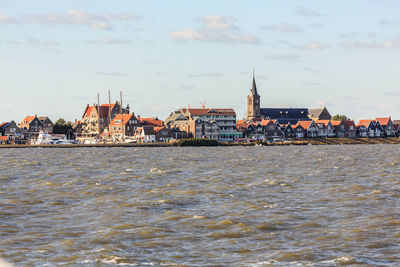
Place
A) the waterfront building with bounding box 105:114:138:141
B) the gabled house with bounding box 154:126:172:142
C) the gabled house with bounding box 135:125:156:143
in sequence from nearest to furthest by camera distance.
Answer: the gabled house with bounding box 135:125:156:143 < the gabled house with bounding box 154:126:172:142 < the waterfront building with bounding box 105:114:138:141

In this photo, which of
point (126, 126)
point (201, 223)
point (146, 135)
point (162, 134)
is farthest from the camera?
point (126, 126)

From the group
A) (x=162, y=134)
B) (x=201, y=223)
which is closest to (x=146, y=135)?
(x=162, y=134)

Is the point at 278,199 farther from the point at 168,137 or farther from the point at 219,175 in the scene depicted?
the point at 168,137

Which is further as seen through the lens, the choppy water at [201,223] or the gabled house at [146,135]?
the gabled house at [146,135]

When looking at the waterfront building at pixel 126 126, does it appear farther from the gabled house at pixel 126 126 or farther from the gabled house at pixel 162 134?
the gabled house at pixel 162 134

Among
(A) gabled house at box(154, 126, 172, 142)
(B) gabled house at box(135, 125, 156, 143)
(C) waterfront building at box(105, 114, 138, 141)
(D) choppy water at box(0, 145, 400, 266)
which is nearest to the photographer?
(D) choppy water at box(0, 145, 400, 266)

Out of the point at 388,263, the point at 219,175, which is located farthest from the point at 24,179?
the point at 388,263

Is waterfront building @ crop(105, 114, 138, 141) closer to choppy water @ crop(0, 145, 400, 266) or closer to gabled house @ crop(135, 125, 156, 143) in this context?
gabled house @ crop(135, 125, 156, 143)

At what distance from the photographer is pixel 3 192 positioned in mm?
36656

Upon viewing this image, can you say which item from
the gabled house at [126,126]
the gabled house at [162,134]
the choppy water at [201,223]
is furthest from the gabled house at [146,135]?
the choppy water at [201,223]

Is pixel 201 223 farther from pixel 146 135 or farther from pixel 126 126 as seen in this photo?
pixel 126 126

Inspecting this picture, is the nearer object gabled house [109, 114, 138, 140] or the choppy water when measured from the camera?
the choppy water

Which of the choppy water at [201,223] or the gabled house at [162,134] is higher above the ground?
the gabled house at [162,134]

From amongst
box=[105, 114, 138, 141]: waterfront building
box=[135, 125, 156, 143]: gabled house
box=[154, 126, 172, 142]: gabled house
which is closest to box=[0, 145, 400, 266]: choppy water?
box=[135, 125, 156, 143]: gabled house
